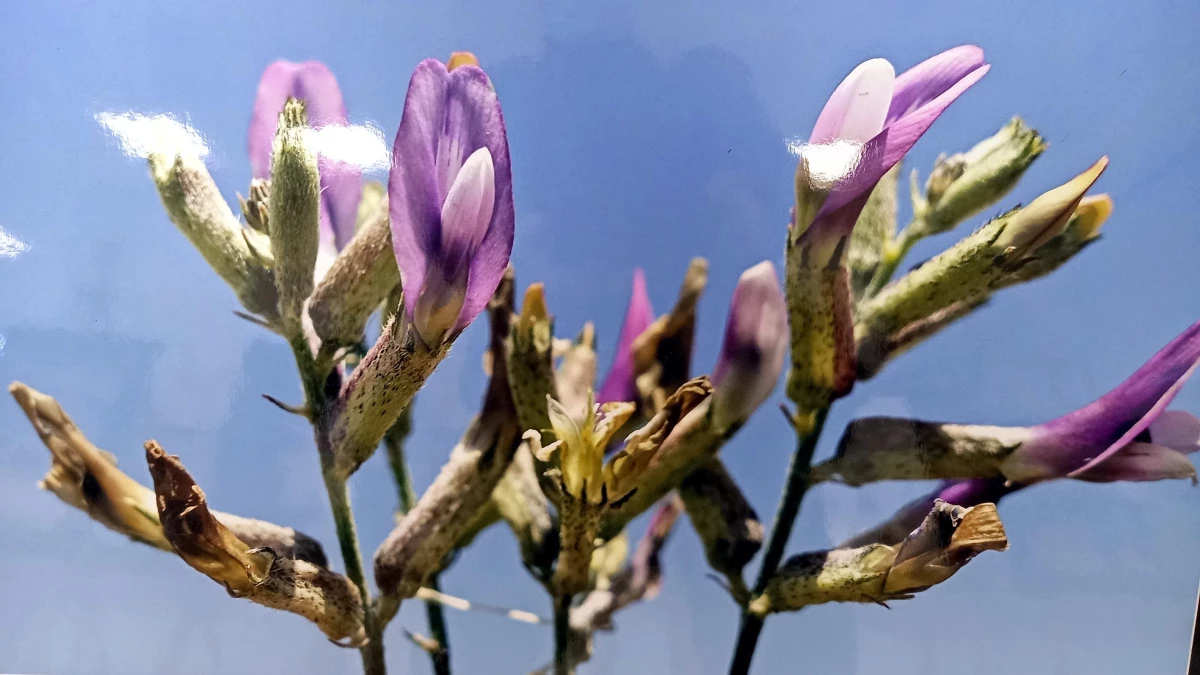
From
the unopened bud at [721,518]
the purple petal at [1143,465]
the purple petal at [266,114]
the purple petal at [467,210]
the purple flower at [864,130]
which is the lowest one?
the purple petal at [1143,465]

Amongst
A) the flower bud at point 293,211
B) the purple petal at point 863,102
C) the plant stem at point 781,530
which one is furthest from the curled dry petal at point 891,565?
the flower bud at point 293,211

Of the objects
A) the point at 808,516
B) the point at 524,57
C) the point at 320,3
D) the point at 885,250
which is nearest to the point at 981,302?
the point at 885,250

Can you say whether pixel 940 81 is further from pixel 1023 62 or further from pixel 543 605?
pixel 543 605

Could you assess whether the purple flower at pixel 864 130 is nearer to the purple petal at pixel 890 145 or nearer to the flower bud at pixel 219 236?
the purple petal at pixel 890 145

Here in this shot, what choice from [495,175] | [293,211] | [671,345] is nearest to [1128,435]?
[671,345]

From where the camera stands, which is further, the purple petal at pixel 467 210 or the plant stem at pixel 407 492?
the plant stem at pixel 407 492

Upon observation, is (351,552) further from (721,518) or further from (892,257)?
(892,257)

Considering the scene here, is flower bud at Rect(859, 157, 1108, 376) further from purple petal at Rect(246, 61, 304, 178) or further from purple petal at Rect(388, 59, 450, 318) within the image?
purple petal at Rect(246, 61, 304, 178)
